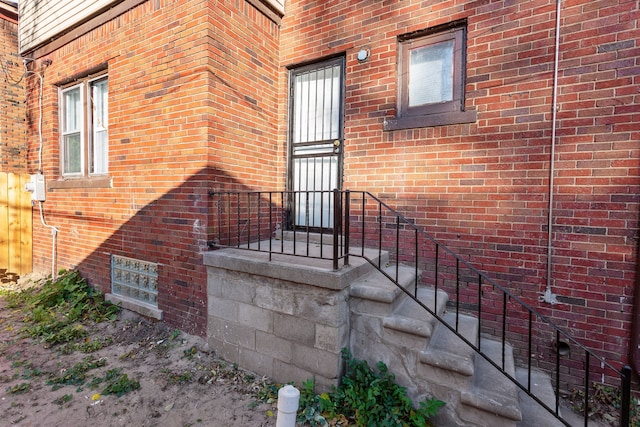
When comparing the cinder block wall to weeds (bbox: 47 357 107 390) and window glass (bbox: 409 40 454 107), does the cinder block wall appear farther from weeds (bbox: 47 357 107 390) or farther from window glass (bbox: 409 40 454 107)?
window glass (bbox: 409 40 454 107)

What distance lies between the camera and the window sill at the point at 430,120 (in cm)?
310

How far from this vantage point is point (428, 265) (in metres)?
3.33

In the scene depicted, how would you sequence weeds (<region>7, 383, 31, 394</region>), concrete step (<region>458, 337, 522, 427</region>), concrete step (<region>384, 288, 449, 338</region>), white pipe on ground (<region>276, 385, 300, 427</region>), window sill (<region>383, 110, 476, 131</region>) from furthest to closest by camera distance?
window sill (<region>383, 110, 476, 131</region>) < weeds (<region>7, 383, 31, 394</region>) < concrete step (<region>384, 288, 449, 338</region>) < concrete step (<region>458, 337, 522, 427</region>) < white pipe on ground (<region>276, 385, 300, 427</region>)

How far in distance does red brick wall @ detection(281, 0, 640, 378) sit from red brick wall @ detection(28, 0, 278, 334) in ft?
4.68

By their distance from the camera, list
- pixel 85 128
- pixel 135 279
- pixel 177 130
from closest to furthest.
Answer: pixel 177 130 < pixel 135 279 < pixel 85 128

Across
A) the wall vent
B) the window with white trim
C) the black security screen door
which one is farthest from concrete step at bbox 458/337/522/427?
the window with white trim

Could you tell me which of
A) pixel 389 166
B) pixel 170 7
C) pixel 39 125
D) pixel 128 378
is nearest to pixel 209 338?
pixel 128 378

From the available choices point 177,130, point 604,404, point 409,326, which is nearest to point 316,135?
point 177,130

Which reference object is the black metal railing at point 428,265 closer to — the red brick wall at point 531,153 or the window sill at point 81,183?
the red brick wall at point 531,153

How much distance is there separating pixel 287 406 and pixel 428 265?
7.18 feet

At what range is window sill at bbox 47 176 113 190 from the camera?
423 centimetres

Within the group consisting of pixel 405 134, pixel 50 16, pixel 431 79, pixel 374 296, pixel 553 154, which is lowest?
pixel 374 296

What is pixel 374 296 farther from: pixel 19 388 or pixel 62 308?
pixel 62 308

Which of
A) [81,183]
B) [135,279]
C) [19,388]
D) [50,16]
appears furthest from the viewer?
[50,16]
